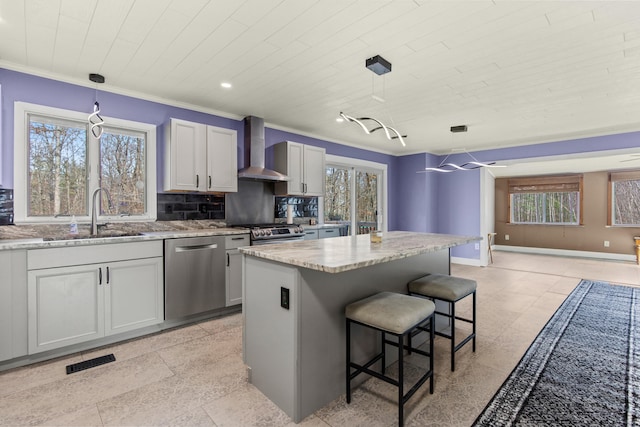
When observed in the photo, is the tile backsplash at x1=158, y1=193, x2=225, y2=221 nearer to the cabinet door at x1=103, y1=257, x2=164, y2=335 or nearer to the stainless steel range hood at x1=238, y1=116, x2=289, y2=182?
the stainless steel range hood at x1=238, y1=116, x2=289, y2=182

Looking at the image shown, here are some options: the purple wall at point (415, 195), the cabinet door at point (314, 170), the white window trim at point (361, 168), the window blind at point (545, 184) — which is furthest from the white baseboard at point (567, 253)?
the cabinet door at point (314, 170)

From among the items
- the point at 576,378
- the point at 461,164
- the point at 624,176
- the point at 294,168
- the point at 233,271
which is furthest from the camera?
the point at 624,176

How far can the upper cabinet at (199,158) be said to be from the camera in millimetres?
3422

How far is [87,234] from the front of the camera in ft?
9.98

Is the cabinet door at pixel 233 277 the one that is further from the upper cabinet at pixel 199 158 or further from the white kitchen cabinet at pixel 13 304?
the white kitchen cabinet at pixel 13 304

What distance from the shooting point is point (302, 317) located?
175cm

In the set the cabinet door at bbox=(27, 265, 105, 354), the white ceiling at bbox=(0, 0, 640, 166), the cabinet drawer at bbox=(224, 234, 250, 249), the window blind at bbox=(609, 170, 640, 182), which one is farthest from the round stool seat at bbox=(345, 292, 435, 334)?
the window blind at bbox=(609, 170, 640, 182)

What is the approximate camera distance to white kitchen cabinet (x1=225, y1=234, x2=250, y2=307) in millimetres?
3467

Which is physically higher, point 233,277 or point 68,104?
point 68,104

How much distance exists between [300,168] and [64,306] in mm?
3105

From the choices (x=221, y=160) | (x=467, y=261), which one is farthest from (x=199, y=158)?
(x=467, y=261)

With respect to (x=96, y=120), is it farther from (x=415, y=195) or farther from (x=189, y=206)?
(x=415, y=195)

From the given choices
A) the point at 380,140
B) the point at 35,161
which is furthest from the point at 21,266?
the point at 380,140

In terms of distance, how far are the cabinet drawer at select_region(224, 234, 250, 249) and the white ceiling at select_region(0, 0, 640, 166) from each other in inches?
63.2
